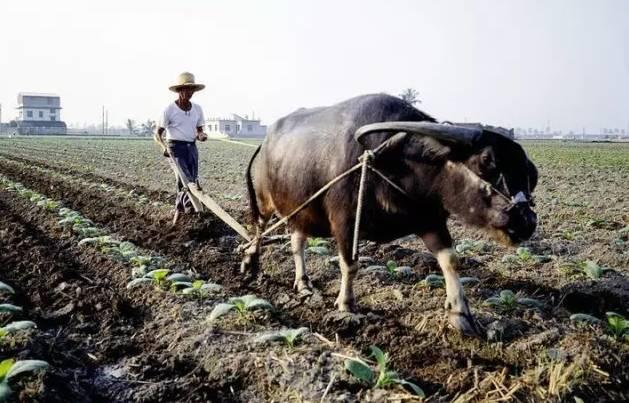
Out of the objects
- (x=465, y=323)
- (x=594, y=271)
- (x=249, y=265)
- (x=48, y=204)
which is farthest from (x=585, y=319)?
(x=48, y=204)

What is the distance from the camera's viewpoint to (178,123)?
9.29 meters

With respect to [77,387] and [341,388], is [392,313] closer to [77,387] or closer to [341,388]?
[341,388]

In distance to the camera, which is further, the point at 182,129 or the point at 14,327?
the point at 182,129

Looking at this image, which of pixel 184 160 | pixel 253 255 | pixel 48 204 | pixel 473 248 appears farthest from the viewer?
pixel 48 204

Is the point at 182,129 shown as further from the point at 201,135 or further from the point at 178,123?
the point at 201,135

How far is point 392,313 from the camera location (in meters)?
5.50

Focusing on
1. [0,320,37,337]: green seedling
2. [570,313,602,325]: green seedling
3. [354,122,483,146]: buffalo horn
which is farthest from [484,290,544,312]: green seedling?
[0,320,37,337]: green seedling

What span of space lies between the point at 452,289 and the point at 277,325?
1507 mm

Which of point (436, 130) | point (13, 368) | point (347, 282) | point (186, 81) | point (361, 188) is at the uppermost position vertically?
point (186, 81)

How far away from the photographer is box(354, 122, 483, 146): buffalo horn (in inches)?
169

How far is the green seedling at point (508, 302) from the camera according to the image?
540 cm

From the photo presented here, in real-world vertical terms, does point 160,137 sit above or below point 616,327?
above

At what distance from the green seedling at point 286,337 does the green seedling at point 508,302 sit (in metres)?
1.89

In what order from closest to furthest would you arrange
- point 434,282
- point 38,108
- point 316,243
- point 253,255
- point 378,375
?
point 378,375
point 434,282
point 253,255
point 316,243
point 38,108
